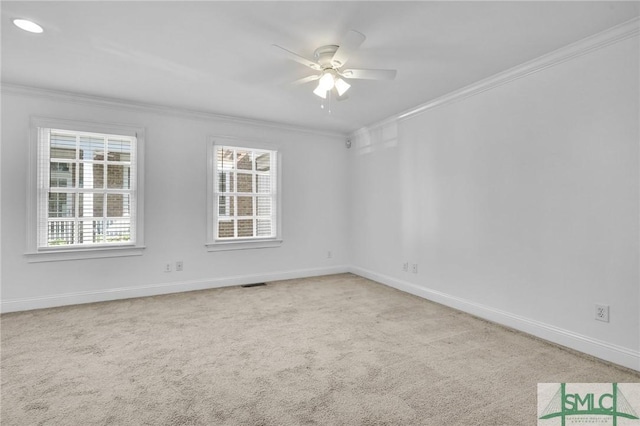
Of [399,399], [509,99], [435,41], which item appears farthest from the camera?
[509,99]

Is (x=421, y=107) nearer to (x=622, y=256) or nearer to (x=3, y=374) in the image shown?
(x=622, y=256)

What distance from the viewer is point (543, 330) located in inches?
113

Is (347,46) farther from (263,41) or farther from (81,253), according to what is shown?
(81,253)

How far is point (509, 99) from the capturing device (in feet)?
10.4

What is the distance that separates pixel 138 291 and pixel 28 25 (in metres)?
3.01

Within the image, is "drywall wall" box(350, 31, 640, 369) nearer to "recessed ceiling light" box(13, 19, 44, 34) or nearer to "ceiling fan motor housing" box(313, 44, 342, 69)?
"ceiling fan motor housing" box(313, 44, 342, 69)

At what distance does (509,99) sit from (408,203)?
1.74 metres

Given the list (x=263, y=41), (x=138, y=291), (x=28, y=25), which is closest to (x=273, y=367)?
(x=263, y=41)

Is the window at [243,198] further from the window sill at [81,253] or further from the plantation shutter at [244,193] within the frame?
the window sill at [81,253]

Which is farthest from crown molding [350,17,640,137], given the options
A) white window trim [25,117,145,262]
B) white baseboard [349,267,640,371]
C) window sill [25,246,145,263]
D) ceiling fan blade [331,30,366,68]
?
window sill [25,246,145,263]

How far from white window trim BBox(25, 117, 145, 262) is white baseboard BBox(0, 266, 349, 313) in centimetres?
45

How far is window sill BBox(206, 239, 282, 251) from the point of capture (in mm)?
4664

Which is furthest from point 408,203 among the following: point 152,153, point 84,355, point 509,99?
point 84,355

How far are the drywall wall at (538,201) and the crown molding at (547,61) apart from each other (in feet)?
0.10
